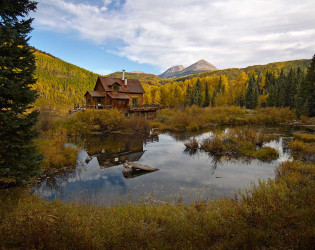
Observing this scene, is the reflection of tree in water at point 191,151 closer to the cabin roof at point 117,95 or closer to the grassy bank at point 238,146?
the grassy bank at point 238,146

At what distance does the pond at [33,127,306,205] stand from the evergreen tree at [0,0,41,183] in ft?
8.02

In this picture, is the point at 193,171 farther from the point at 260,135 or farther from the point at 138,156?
the point at 260,135

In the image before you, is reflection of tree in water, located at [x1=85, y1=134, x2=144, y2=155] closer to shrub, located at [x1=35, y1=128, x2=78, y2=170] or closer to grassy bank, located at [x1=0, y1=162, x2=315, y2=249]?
shrub, located at [x1=35, y1=128, x2=78, y2=170]

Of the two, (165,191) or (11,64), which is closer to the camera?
(11,64)

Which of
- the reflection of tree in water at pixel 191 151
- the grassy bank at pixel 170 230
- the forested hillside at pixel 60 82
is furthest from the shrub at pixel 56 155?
the forested hillside at pixel 60 82

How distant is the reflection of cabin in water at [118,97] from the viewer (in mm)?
35581

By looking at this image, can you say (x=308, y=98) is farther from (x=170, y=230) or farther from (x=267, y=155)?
(x=170, y=230)

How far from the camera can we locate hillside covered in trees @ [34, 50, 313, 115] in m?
50.9

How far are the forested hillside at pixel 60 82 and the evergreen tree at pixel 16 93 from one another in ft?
254

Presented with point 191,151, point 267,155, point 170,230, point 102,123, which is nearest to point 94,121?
point 102,123

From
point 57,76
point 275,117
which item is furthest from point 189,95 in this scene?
point 57,76

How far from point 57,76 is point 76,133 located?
298 ft

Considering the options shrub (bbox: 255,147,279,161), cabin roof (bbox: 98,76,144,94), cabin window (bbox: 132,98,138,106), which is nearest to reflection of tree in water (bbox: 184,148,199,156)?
shrub (bbox: 255,147,279,161)

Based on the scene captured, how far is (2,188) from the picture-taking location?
286 inches
